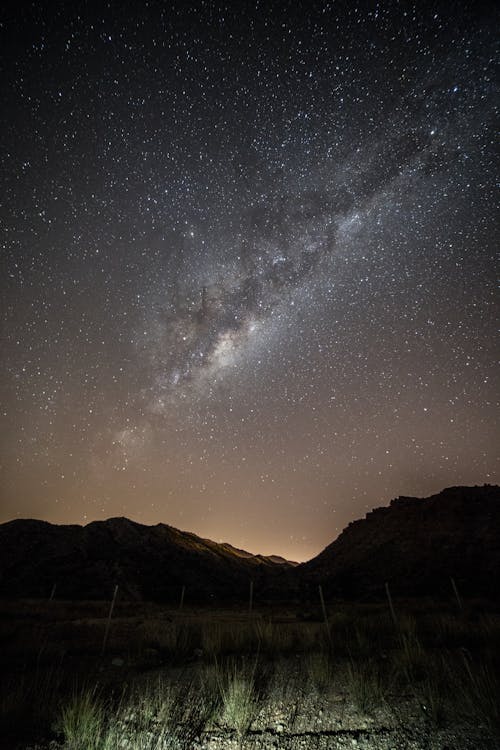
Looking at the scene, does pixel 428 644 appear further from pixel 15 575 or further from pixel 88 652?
pixel 15 575

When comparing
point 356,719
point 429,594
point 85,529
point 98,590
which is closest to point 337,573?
point 429,594

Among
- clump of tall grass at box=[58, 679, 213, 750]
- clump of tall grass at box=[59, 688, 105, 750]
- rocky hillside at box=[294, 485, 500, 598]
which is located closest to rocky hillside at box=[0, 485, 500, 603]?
rocky hillside at box=[294, 485, 500, 598]

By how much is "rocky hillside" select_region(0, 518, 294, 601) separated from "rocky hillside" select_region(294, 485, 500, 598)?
8.77 m

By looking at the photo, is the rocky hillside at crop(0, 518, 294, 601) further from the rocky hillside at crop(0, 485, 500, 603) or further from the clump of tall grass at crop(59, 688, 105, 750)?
the clump of tall grass at crop(59, 688, 105, 750)

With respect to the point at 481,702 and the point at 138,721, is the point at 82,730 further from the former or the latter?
the point at 481,702

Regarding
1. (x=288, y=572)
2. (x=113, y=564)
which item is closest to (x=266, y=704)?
(x=113, y=564)

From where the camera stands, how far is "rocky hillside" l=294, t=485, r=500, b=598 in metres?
29.9

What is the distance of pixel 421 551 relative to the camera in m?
34.9

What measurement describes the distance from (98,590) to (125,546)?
9.39 metres

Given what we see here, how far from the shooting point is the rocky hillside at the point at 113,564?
1332 inches

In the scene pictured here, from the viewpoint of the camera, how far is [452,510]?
39.0 m

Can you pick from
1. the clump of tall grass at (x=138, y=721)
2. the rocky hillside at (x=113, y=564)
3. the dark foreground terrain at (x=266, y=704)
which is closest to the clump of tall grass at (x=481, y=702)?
the dark foreground terrain at (x=266, y=704)

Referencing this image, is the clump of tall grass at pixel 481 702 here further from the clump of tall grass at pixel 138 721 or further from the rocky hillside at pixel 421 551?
the rocky hillside at pixel 421 551

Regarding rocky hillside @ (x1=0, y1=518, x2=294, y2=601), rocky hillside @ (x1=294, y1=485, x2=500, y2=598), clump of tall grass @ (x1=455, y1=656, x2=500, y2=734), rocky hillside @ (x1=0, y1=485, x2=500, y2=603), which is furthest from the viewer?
rocky hillside @ (x1=0, y1=518, x2=294, y2=601)
